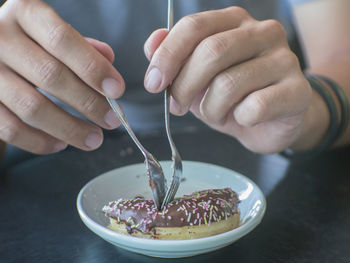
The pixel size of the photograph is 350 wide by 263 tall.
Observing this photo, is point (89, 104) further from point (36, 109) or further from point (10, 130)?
point (10, 130)

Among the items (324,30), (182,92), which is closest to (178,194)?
(182,92)

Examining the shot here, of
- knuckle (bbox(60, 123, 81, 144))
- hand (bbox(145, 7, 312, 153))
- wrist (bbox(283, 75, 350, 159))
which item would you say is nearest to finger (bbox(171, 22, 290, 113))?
hand (bbox(145, 7, 312, 153))

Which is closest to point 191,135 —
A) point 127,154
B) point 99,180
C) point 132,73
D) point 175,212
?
point 127,154

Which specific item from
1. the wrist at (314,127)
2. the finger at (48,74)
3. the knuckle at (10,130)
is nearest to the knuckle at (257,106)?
the finger at (48,74)

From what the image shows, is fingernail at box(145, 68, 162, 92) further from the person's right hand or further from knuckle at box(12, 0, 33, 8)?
knuckle at box(12, 0, 33, 8)

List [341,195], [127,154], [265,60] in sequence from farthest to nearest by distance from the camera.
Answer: [127,154], [341,195], [265,60]

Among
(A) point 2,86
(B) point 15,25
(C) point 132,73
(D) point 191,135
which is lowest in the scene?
(D) point 191,135

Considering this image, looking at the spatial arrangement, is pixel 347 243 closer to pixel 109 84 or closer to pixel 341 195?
pixel 341 195

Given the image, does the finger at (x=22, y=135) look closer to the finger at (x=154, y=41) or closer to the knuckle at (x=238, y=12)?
the finger at (x=154, y=41)
